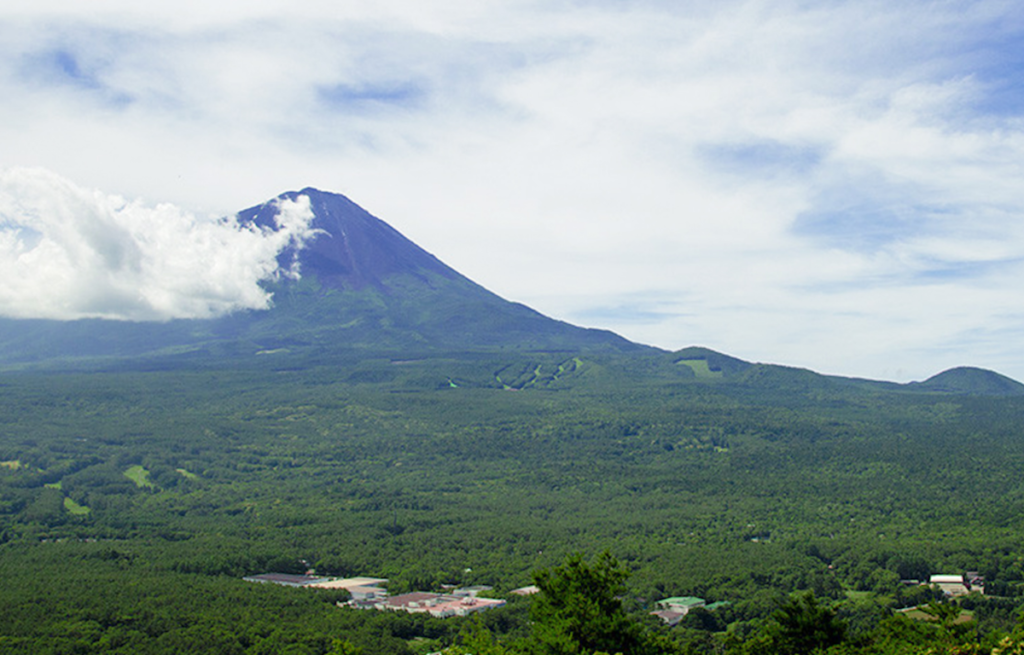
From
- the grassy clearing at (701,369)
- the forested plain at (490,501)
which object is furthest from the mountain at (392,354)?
the forested plain at (490,501)

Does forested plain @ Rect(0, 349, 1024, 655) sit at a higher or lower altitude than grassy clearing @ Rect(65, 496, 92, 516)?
higher

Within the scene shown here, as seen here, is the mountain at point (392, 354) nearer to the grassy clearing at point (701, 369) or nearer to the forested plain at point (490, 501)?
the grassy clearing at point (701, 369)

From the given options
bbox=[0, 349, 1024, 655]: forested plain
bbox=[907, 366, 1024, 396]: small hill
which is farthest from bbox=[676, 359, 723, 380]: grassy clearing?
bbox=[907, 366, 1024, 396]: small hill

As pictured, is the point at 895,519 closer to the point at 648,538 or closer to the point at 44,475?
the point at 648,538

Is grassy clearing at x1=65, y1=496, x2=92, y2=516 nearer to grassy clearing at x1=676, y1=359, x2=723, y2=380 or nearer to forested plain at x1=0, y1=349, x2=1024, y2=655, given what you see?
forested plain at x1=0, y1=349, x2=1024, y2=655

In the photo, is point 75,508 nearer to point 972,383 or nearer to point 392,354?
point 392,354

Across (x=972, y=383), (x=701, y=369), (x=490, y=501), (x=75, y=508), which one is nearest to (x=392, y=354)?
(x=701, y=369)
